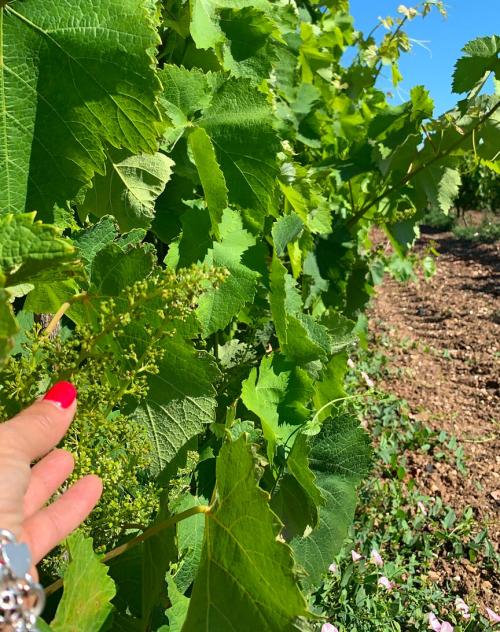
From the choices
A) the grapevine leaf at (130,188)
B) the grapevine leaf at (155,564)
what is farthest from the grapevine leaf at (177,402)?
the grapevine leaf at (130,188)

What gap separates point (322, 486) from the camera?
1.85 meters

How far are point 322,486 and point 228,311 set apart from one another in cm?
67

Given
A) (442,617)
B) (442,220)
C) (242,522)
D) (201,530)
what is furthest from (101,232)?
(442,220)

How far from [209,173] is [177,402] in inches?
18.2

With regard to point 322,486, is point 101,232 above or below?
above

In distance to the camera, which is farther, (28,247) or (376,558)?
(376,558)

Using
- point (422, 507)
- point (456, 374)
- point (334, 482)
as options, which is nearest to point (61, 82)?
point (334, 482)

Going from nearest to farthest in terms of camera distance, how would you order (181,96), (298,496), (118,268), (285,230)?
(118,268), (181,96), (298,496), (285,230)

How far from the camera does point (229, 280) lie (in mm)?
1492

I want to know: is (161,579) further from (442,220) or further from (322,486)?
(442,220)

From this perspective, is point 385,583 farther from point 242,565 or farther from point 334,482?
point 242,565

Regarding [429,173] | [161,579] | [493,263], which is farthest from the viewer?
[493,263]

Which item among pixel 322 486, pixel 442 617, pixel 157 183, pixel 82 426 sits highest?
pixel 157 183

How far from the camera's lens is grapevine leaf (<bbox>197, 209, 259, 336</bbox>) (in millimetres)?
1435
